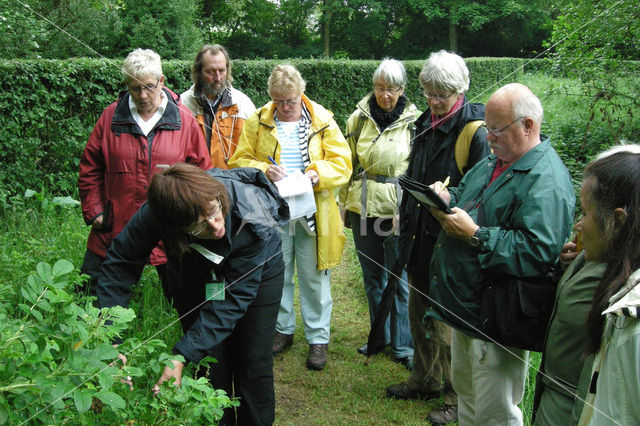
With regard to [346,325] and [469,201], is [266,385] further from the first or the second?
[346,325]

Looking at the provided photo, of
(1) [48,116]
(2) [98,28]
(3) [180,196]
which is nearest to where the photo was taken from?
(3) [180,196]

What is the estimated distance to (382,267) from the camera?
409 cm

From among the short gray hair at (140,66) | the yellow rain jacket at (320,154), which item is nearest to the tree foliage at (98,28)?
the short gray hair at (140,66)

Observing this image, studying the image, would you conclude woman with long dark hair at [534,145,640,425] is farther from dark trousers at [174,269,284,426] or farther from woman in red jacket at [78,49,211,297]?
woman in red jacket at [78,49,211,297]

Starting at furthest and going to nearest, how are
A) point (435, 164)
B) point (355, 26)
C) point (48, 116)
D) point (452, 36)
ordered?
point (355, 26) → point (452, 36) → point (48, 116) → point (435, 164)

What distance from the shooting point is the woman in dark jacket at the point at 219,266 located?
2178 millimetres

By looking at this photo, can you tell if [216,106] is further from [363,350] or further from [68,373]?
[68,373]

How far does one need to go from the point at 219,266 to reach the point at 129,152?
1.43 metres

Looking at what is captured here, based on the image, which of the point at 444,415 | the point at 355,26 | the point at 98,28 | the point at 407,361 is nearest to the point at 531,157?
the point at 444,415

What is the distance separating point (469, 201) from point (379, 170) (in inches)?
53.6

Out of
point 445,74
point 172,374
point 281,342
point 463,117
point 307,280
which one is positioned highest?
point 445,74

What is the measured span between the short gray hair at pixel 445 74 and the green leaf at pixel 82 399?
2.39m

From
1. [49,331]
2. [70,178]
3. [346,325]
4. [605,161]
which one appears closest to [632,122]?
[346,325]

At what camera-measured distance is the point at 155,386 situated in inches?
84.5
